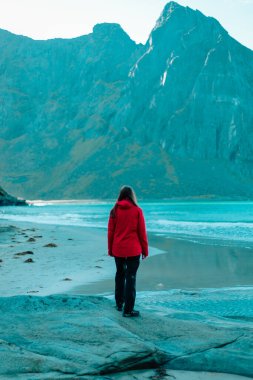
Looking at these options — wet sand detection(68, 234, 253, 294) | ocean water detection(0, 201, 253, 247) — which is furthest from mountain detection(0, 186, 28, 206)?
wet sand detection(68, 234, 253, 294)

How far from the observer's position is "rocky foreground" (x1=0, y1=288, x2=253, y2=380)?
599 cm

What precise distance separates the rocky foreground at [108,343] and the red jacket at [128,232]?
3.83 feet

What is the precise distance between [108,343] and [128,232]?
3.08 metres

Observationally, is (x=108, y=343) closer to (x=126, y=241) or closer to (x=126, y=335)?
(x=126, y=335)

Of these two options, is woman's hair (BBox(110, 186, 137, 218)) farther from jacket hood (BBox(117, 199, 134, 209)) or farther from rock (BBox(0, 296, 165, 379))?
rock (BBox(0, 296, 165, 379))

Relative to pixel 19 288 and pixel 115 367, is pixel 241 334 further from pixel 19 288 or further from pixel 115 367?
pixel 19 288

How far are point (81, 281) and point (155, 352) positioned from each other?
944 centimetres

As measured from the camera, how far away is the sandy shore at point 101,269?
14844 millimetres

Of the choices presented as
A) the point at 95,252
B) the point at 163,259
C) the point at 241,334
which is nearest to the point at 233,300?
the point at 241,334

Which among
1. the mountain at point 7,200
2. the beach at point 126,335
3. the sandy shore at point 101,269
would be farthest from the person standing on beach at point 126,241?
the mountain at point 7,200

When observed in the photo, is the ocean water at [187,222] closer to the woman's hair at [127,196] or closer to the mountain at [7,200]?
the woman's hair at [127,196]

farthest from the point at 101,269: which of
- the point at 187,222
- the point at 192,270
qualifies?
the point at 187,222

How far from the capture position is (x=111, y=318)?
818cm

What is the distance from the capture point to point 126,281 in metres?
9.38
